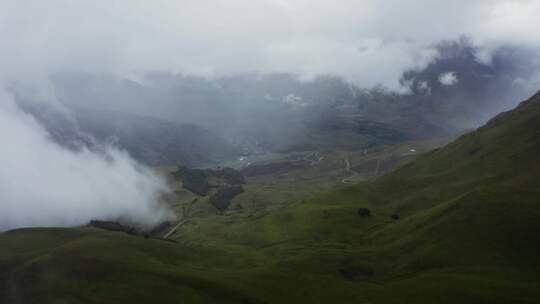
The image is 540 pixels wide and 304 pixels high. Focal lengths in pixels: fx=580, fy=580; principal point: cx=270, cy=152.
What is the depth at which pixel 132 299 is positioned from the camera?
131 m

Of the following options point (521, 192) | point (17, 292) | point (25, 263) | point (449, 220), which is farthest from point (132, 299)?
point (521, 192)

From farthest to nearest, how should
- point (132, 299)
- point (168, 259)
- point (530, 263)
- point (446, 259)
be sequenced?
point (168, 259) → point (446, 259) → point (530, 263) → point (132, 299)

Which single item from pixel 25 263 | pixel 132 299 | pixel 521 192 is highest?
pixel 521 192

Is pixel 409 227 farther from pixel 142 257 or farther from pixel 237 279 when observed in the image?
pixel 142 257

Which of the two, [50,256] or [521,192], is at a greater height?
[521,192]

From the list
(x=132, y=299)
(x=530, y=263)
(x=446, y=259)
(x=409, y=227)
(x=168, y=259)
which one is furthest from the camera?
(x=409, y=227)

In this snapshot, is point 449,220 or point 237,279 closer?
point 237,279

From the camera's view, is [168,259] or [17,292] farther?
[168,259]

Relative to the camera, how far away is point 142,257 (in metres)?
160

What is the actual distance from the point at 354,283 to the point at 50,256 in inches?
3126

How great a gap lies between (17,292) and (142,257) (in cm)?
3436

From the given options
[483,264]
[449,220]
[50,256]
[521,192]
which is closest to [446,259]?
[483,264]

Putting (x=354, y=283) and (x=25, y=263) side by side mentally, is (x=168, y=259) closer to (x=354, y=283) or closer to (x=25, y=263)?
(x=25, y=263)

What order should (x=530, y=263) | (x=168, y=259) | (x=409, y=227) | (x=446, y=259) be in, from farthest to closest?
1. (x=409, y=227)
2. (x=168, y=259)
3. (x=446, y=259)
4. (x=530, y=263)
